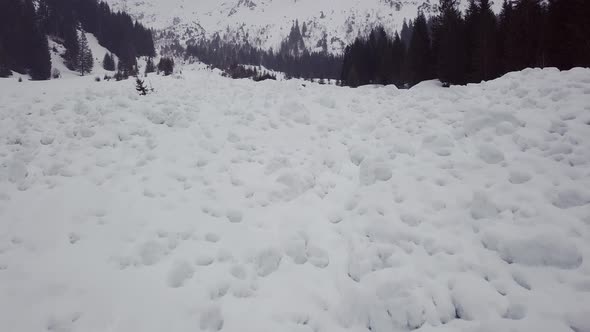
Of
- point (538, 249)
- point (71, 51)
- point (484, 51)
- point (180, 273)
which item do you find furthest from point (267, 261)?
point (71, 51)

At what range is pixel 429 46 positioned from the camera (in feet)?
128

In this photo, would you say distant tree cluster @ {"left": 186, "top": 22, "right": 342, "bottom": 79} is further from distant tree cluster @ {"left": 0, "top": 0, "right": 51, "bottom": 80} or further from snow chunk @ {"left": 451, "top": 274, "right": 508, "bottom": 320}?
snow chunk @ {"left": 451, "top": 274, "right": 508, "bottom": 320}

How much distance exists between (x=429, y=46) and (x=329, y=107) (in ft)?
115

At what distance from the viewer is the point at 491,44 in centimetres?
2856

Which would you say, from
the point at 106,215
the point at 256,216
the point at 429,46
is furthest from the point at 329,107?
the point at 429,46

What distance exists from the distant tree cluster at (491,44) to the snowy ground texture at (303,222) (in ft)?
60.5

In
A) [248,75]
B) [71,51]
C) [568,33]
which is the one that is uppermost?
[71,51]

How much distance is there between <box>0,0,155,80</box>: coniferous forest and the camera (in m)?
48.8

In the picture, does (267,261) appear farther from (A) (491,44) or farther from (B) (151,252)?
(A) (491,44)

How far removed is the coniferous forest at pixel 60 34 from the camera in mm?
48844

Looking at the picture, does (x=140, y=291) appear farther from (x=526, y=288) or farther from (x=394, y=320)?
(x=526, y=288)

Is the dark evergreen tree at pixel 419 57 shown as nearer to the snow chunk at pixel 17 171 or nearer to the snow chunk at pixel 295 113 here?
the snow chunk at pixel 295 113

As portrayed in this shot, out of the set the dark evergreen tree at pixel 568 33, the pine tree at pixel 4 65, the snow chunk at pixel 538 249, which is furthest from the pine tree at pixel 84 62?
the snow chunk at pixel 538 249

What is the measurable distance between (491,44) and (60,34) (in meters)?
81.1
